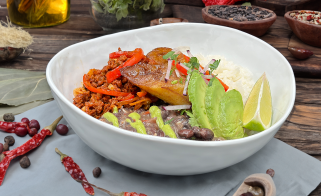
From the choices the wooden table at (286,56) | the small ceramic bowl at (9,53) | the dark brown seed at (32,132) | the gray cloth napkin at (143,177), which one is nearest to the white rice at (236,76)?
the wooden table at (286,56)

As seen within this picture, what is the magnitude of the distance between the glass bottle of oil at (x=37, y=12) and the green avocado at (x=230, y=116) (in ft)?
12.0

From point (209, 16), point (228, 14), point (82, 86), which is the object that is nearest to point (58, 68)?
point (82, 86)

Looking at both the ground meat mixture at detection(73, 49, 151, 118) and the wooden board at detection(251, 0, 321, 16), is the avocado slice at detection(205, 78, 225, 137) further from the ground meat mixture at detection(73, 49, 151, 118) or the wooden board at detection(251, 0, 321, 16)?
the wooden board at detection(251, 0, 321, 16)

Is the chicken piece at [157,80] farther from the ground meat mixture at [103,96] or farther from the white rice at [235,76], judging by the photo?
the white rice at [235,76]

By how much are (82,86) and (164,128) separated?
3.76 feet

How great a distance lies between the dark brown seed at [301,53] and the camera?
3590 millimetres

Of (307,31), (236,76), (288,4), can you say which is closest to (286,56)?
(307,31)

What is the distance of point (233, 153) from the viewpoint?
1644mm

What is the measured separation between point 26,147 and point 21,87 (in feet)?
3.55

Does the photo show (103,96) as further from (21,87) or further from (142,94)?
(21,87)

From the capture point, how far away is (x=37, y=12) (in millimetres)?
4578

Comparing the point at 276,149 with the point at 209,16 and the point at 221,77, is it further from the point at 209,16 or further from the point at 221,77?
the point at 209,16

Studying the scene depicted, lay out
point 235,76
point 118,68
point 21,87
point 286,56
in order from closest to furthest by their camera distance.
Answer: point 118,68
point 235,76
point 21,87
point 286,56

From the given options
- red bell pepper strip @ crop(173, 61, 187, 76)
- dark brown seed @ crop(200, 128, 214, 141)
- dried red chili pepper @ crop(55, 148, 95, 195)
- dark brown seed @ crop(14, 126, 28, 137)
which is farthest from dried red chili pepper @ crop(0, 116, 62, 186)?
dark brown seed @ crop(200, 128, 214, 141)
